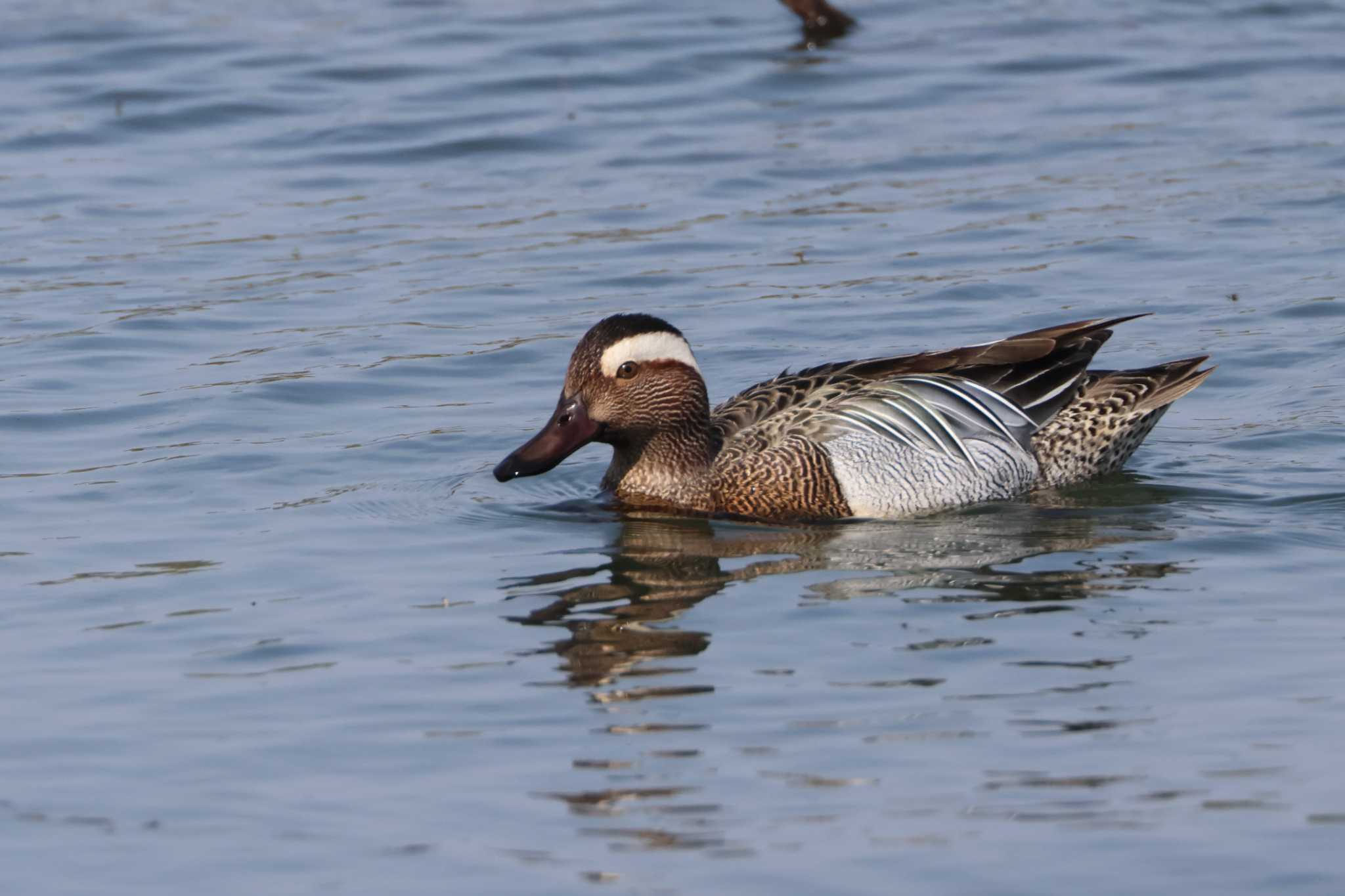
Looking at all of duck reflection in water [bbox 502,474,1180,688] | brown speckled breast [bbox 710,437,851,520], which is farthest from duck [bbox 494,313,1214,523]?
duck reflection in water [bbox 502,474,1180,688]

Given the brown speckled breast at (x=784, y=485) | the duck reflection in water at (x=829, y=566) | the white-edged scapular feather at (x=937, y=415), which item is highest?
the white-edged scapular feather at (x=937, y=415)

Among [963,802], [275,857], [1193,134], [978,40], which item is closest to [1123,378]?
[963,802]

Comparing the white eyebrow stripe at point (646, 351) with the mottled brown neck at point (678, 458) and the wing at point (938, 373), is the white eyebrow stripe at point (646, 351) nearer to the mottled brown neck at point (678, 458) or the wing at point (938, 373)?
the mottled brown neck at point (678, 458)

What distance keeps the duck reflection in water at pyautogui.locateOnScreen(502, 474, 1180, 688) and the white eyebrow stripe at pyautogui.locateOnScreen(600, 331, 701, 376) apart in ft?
2.04

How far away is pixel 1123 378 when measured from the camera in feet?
31.3

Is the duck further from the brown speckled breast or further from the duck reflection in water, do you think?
the duck reflection in water

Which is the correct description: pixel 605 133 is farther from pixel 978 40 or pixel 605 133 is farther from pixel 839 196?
pixel 978 40

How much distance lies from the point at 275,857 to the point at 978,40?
14.6m

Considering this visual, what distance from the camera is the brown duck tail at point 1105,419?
9352mm

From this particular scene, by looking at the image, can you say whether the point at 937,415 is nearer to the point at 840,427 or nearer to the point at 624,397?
the point at 840,427

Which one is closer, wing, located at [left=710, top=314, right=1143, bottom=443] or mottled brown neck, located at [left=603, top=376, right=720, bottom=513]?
mottled brown neck, located at [left=603, top=376, right=720, bottom=513]

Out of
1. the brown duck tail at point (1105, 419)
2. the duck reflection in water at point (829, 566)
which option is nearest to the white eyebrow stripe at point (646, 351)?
the duck reflection in water at point (829, 566)

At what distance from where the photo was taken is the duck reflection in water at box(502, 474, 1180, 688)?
7.23m

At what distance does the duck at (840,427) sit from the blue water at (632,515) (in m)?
0.21
